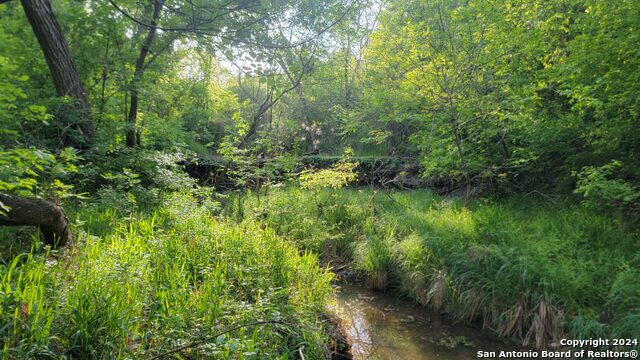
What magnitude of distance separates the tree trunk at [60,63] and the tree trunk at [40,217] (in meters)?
2.62

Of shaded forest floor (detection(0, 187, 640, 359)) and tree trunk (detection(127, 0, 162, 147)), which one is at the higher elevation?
tree trunk (detection(127, 0, 162, 147))

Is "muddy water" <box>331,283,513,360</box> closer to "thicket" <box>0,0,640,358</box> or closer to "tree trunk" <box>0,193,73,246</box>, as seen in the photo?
"thicket" <box>0,0,640,358</box>

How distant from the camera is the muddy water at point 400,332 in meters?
4.06

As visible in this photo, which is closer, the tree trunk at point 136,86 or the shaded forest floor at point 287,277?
the shaded forest floor at point 287,277

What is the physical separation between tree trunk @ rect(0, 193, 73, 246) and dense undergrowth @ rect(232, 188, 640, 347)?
3844 mm

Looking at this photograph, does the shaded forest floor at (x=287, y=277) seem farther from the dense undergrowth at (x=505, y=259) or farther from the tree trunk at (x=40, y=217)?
the tree trunk at (x=40, y=217)

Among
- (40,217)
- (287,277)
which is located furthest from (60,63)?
(287,277)

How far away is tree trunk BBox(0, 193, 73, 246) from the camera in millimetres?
3033

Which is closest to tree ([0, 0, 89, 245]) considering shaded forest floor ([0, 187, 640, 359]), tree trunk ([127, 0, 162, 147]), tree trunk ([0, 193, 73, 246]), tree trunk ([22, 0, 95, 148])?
tree trunk ([22, 0, 95, 148])

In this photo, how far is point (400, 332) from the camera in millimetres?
4555

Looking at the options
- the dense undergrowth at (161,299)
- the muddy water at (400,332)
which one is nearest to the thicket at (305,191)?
the dense undergrowth at (161,299)

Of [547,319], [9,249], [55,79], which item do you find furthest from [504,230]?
[55,79]

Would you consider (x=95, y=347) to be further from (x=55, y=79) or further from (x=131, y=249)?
(x=55, y=79)

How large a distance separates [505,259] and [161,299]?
4200 mm
